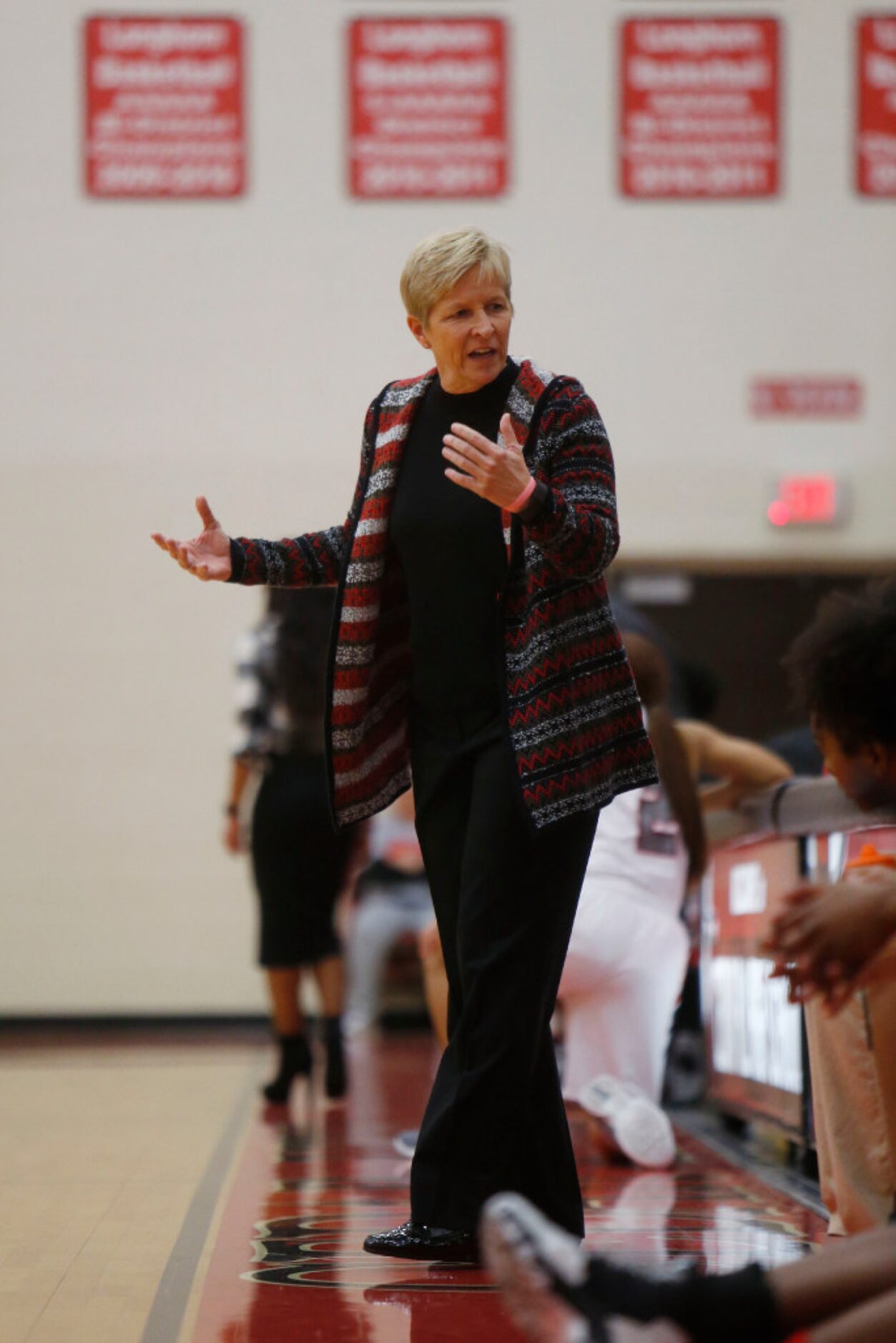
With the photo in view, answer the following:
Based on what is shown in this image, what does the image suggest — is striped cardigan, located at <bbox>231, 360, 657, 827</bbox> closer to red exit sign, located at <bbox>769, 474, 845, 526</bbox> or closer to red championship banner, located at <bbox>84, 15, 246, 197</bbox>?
red exit sign, located at <bbox>769, 474, 845, 526</bbox>

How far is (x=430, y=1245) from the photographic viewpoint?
2691 millimetres

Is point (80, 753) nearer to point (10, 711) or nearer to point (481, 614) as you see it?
point (10, 711)

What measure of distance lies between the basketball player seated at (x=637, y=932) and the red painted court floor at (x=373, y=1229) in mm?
217

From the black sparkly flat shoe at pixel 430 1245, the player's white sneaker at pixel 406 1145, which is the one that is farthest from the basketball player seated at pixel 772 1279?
the player's white sneaker at pixel 406 1145

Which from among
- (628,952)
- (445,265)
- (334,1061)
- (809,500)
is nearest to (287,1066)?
(334,1061)

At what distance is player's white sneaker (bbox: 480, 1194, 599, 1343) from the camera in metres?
1.58

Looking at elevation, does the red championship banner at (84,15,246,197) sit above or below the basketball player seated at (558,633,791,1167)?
above

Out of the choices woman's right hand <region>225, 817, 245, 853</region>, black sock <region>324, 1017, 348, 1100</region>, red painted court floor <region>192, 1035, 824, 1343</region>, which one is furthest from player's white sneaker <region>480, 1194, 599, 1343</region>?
woman's right hand <region>225, 817, 245, 853</region>

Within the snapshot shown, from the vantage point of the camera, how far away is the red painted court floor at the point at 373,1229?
7.93ft

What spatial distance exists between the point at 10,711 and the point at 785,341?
14.8 ft

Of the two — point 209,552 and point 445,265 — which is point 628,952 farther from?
point 445,265

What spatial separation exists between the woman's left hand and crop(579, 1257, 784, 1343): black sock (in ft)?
3.79

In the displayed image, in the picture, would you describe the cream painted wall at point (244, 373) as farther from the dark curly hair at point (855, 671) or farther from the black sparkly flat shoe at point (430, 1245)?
the dark curly hair at point (855, 671)

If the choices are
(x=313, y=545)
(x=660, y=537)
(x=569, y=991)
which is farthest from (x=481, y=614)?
(x=660, y=537)
